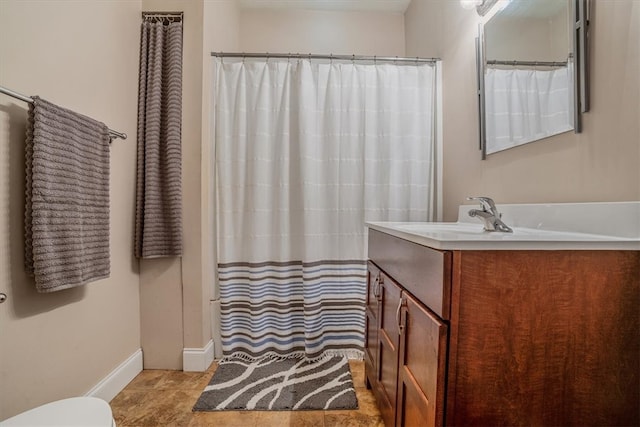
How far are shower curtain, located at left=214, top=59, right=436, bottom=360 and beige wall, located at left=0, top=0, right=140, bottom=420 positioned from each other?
0.48 metres

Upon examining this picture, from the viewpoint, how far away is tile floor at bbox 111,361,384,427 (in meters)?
1.35

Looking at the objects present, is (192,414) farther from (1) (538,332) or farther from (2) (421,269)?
(1) (538,332)

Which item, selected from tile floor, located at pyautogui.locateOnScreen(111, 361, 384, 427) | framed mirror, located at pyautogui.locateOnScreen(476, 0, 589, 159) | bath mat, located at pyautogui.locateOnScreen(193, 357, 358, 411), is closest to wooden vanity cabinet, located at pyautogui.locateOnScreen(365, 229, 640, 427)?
framed mirror, located at pyautogui.locateOnScreen(476, 0, 589, 159)

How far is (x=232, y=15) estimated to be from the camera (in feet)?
7.44

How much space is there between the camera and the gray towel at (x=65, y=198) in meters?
1.02

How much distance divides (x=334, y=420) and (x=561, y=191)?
129cm

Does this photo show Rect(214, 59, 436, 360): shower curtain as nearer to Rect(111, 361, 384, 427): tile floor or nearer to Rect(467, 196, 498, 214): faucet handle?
Rect(111, 361, 384, 427): tile floor

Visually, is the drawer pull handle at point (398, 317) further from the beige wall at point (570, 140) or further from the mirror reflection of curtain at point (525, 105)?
the mirror reflection of curtain at point (525, 105)

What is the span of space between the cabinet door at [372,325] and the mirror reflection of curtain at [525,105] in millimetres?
788

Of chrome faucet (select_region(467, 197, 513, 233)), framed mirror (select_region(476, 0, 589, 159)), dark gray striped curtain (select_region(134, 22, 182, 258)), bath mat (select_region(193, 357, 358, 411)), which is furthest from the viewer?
dark gray striped curtain (select_region(134, 22, 182, 258))

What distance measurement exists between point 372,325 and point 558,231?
0.84 m

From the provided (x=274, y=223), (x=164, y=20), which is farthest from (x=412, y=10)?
(x=274, y=223)

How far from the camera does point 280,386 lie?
160 centimetres

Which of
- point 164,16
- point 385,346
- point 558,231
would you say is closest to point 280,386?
point 385,346
